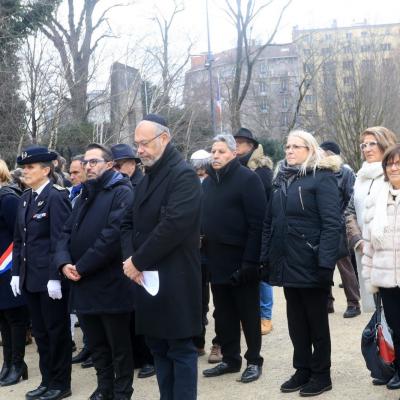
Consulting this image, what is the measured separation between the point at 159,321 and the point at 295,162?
5.73 feet

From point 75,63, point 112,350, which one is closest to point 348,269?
point 112,350

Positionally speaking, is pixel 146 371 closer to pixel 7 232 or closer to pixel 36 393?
pixel 36 393

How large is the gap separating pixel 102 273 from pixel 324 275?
1.75 meters

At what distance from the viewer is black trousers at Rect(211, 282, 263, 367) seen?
5605mm

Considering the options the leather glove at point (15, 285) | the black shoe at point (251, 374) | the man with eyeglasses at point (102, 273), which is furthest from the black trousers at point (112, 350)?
the black shoe at point (251, 374)

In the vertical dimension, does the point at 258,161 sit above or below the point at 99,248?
above

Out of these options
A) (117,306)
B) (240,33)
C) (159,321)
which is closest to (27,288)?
(117,306)

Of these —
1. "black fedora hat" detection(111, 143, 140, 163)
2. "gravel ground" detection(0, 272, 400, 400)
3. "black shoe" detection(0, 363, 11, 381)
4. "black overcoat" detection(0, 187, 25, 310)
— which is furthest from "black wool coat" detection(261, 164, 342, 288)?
"black shoe" detection(0, 363, 11, 381)

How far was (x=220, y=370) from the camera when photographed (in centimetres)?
578

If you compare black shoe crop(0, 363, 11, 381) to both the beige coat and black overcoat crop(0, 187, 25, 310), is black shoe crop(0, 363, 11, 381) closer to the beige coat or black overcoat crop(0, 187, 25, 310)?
black overcoat crop(0, 187, 25, 310)

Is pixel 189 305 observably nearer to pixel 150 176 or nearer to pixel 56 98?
pixel 150 176

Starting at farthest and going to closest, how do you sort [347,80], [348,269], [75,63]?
[347,80]
[75,63]
[348,269]

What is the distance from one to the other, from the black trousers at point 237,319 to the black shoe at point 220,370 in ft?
0.13

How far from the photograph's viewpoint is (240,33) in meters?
24.3
